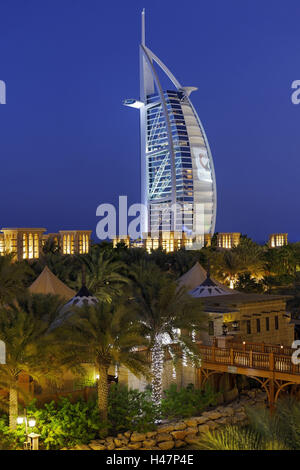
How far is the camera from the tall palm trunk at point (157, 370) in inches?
778

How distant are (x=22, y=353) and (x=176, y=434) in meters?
5.65

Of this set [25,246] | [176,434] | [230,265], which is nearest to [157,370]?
[176,434]

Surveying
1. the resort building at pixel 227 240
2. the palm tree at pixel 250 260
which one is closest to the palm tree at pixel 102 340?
the palm tree at pixel 250 260

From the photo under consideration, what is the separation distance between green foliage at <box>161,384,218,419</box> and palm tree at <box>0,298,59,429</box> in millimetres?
4658

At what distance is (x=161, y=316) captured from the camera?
19672 millimetres

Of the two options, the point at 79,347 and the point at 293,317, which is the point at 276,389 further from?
the point at 293,317

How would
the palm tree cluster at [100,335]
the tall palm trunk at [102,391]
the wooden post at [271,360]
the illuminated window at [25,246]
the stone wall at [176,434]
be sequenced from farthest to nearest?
the illuminated window at [25,246]
the wooden post at [271,360]
the tall palm trunk at [102,391]
the stone wall at [176,434]
the palm tree cluster at [100,335]

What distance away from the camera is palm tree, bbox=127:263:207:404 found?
1944cm

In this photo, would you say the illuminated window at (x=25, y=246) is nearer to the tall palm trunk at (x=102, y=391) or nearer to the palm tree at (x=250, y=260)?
the palm tree at (x=250, y=260)

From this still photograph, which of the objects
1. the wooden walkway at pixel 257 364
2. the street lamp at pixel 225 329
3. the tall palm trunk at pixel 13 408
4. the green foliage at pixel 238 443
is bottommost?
the tall palm trunk at pixel 13 408

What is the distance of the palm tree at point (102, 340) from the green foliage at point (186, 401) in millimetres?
2885

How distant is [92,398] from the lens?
1886cm

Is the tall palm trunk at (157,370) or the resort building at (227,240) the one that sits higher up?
the resort building at (227,240)
